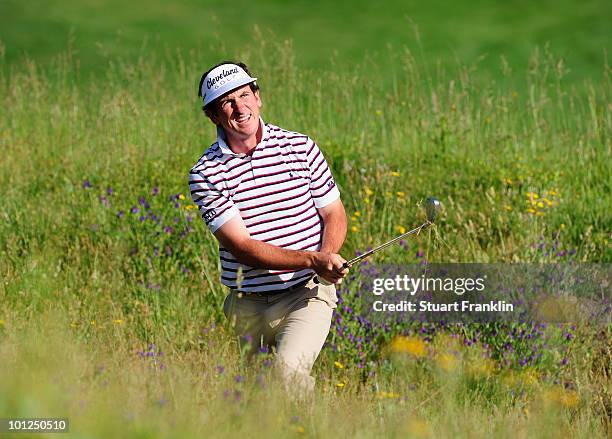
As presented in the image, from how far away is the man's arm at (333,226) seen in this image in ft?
13.9

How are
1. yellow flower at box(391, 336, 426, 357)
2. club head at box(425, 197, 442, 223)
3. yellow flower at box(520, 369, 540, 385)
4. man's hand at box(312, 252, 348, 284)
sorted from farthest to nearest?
1. yellow flower at box(391, 336, 426, 357)
2. yellow flower at box(520, 369, 540, 385)
3. club head at box(425, 197, 442, 223)
4. man's hand at box(312, 252, 348, 284)

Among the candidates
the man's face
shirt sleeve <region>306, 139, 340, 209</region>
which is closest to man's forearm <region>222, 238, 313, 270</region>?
shirt sleeve <region>306, 139, 340, 209</region>

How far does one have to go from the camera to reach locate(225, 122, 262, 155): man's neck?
4.27m

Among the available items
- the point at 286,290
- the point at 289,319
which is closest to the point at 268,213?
the point at 286,290

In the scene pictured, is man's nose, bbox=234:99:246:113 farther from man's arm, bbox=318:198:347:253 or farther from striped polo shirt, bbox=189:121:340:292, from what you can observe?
man's arm, bbox=318:198:347:253

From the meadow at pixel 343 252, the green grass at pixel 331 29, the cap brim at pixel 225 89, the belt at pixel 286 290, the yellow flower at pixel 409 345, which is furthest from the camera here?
the green grass at pixel 331 29

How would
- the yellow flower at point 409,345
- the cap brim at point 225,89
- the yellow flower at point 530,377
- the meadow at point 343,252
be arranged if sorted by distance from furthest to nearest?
the yellow flower at point 409,345 < the yellow flower at point 530,377 < the cap brim at point 225,89 < the meadow at point 343,252

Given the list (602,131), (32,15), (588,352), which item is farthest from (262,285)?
(32,15)

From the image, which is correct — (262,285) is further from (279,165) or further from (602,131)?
(602,131)

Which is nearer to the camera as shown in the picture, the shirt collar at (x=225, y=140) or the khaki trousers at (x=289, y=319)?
Result: the khaki trousers at (x=289, y=319)

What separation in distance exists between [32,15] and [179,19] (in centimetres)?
221

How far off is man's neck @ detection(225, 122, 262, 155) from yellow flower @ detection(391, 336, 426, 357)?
1.20m

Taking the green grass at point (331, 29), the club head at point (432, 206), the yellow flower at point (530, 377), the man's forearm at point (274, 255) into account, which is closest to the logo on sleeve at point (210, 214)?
the man's forearm at point (274, 255)

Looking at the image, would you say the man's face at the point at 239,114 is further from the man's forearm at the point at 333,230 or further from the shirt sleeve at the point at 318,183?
the man's forearm at the point at 333,230
